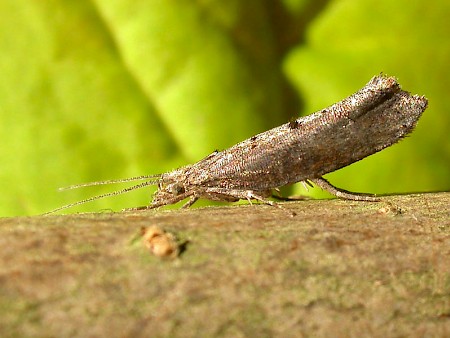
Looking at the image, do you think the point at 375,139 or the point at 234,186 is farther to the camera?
the point at 234,186

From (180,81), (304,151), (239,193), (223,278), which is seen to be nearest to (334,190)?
(304,151)

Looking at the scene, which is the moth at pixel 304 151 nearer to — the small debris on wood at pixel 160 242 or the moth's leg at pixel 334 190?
the moth's leg at pixel 334 190

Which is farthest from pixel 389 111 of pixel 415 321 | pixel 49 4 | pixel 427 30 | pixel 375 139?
pixel 49 4

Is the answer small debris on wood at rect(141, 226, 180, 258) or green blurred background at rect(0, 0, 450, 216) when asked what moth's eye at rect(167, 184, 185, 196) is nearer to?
green blurred background at rect(0, 0, 450, 216)

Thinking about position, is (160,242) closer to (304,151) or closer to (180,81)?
(304,151)

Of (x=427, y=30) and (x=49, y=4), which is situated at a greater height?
(x=49, y=4)

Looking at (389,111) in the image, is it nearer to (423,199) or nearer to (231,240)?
(423,199)
